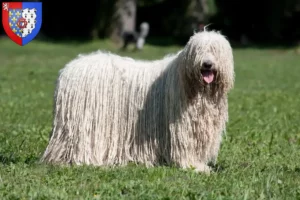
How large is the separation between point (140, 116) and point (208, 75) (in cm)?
81

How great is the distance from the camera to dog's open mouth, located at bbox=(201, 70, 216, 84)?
23.7ft

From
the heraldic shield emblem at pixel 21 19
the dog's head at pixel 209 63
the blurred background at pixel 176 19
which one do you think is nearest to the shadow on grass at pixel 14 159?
the heraldic shield emblem at pixel 21 19

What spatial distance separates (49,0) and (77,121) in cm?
3723

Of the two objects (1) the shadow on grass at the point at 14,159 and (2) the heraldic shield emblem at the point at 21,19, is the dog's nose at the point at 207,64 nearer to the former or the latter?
(2) the heraldic shield emblem at the point at 21,19

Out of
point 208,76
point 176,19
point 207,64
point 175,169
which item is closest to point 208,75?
point 208,76

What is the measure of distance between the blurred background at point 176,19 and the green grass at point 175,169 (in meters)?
19.8

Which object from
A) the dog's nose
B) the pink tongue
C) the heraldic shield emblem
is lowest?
the pink tongue

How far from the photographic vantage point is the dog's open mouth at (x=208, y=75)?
722cm

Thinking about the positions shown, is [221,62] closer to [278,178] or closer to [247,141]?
[278,178]

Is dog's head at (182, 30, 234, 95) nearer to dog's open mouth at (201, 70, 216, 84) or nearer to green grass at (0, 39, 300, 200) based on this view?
dog's open mouth at (201, 70, 216, 84)

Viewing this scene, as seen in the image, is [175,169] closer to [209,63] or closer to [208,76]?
[208,76]

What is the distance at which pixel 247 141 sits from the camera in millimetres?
9656

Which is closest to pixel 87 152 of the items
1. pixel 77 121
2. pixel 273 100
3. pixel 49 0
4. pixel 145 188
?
pixel 77 121

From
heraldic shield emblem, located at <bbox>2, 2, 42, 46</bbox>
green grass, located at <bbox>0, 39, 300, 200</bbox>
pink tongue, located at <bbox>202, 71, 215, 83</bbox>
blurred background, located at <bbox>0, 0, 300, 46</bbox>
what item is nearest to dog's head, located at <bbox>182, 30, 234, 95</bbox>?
pink tongue, located at <bbox>202, 71, 215, 83</bbox>
